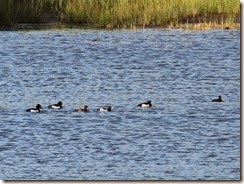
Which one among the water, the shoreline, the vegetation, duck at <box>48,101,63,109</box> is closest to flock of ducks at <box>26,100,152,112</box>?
duck at <box>48,101,63,109</box>

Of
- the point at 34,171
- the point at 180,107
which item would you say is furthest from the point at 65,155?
the point at 180,107

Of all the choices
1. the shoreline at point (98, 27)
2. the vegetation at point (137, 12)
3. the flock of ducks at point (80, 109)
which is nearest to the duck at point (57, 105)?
the flock of ducks at point (80, 109)

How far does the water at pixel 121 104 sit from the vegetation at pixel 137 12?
0.73 metres

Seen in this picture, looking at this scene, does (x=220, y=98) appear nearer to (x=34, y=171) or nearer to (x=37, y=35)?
(x=34, y=171)

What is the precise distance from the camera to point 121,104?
23.1 meters

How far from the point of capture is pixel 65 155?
17.2m

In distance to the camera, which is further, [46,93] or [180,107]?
[46,93]

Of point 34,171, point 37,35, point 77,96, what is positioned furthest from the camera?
point 37,35

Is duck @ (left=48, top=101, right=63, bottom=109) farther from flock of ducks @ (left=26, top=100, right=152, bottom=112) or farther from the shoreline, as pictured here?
the shoreline

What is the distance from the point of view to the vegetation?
38062 mm

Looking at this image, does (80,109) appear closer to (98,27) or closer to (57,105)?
(57,105)

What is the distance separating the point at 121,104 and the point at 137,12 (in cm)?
1561

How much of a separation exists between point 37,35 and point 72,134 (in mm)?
18094

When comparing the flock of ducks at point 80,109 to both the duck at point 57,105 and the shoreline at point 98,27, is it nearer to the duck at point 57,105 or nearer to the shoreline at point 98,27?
the duck at point 57,105
